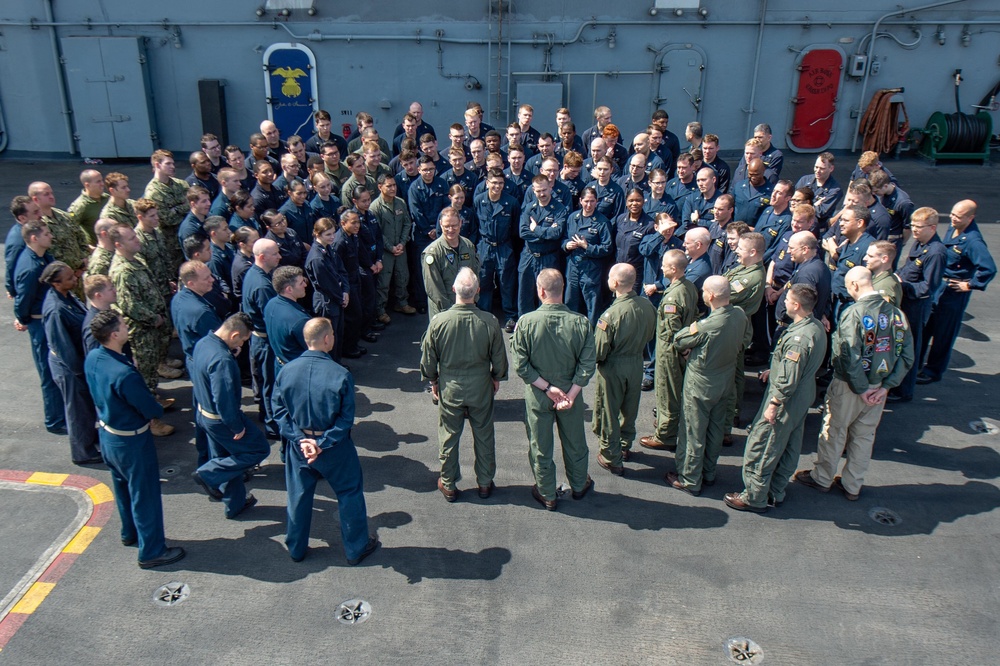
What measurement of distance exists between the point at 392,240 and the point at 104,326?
4233 millimetres

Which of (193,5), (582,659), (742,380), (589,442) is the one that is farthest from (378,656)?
(193,5)

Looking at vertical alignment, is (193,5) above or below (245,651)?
above

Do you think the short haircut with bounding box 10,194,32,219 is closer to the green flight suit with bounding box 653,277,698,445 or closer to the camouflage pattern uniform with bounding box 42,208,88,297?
the camouflage pattern uniform with bounding box 42,208,88,297

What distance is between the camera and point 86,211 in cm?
795

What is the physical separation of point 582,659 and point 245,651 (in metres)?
1.98

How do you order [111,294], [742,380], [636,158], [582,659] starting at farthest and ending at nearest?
[636,158]
[742,380]
[111,294]
[582,659]

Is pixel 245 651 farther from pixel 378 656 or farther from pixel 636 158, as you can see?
pixel 636 158

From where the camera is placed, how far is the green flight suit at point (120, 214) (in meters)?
7.58

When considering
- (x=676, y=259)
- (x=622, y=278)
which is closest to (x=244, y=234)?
(x=622, y=278)

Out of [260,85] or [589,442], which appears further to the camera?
[260,85]

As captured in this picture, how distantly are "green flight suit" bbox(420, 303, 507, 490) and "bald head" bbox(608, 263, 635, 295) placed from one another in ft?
3.34

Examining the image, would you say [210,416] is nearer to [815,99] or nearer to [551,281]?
[551,281]

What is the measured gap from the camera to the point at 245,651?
4.19 meters

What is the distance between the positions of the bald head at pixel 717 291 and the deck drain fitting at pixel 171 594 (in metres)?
4.09
